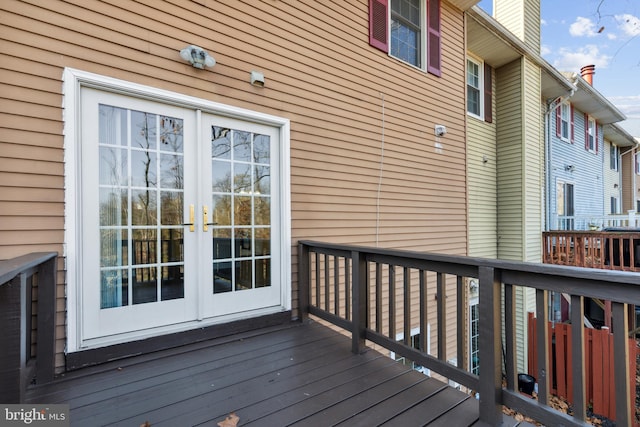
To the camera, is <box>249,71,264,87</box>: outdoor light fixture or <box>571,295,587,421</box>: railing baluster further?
<box>249,71,264,87</box>: outdoor light fixture

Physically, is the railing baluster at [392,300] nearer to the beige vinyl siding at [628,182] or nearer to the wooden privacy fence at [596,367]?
the wooden privacy fence at [596,367]

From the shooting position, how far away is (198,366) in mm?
2188

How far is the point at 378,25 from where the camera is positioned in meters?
4.19

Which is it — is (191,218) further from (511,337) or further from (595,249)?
(595,249)

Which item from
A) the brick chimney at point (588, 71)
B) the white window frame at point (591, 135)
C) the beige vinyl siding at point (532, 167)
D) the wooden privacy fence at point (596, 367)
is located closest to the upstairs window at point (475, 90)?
the beige vinyl siding at point (532, 167)

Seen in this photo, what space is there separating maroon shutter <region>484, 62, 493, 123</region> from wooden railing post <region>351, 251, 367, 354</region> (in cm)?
615

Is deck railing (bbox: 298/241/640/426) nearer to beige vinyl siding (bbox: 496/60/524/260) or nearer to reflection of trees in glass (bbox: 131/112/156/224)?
reflection of trees in glass (bbox: 131/112/156/224)

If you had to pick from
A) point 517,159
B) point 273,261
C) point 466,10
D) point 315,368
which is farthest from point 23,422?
point 517,159

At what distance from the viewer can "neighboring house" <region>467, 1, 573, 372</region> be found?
6551mm

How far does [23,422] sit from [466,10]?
7.22 metres

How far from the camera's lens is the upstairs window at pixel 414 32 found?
4430 millimetres

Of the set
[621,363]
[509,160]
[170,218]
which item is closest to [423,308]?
[621,363]

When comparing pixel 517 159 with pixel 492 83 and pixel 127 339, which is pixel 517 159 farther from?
pixel 127 339

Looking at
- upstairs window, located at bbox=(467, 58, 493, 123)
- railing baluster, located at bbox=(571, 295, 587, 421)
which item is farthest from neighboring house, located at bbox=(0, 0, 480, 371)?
upstairs window, located at bbox=(467, 58, 493, 123)
